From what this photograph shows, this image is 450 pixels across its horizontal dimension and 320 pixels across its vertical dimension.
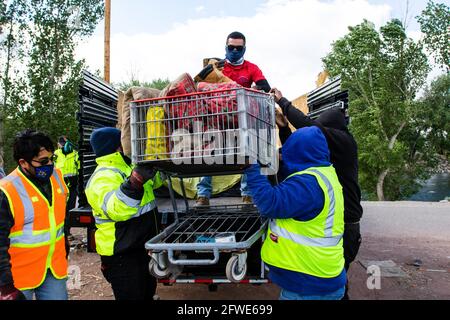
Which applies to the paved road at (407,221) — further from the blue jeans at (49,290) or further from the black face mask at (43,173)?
the black face mask at (43,173)

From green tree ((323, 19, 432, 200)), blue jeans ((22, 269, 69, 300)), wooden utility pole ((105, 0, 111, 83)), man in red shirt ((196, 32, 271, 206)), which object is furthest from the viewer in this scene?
green tree ((323, 19, 432, 200))

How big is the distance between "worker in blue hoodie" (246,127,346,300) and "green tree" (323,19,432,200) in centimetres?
2346

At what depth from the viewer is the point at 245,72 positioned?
161 inches

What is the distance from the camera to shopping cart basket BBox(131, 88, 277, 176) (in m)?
2.27

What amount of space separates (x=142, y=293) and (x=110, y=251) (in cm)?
45

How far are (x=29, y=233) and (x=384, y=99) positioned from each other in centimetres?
2688

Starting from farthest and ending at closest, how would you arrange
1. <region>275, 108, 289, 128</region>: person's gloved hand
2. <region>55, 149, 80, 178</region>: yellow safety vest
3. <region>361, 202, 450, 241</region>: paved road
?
1. <region>361, 202, 450, 241</region>: paved road
2. <region>55, 149, 80, 178</region>: yellow safety vest
3. <region>275, 108, 289, 128</region>: person's gloved hand

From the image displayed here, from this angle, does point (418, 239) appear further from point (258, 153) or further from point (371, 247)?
point (258, 153)

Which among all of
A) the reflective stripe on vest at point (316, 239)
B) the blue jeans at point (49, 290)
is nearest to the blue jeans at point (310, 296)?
the reflective stripe on vest at point (316, 239)

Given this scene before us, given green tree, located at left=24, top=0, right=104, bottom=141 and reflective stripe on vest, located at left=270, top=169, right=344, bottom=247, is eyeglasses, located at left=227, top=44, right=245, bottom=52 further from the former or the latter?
green tree, located at left=24, top=0, right=104, bottom=141

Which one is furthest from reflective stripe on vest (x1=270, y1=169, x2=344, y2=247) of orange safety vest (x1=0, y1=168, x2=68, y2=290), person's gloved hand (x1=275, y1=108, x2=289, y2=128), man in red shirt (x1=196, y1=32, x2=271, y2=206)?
orange safety vest (x1=0, y1=168, x2=68, y2=290)

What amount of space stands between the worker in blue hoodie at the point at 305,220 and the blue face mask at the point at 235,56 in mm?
1719

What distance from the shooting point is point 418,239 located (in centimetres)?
761
